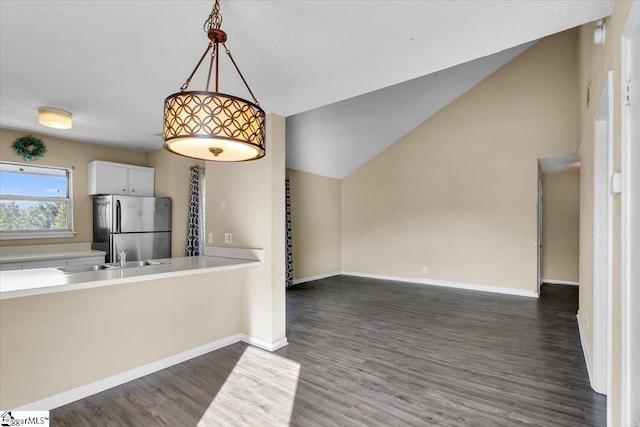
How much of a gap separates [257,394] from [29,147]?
4342 millimetres

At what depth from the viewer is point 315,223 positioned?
280 inches

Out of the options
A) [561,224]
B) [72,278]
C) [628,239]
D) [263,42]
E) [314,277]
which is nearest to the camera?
[628,239]

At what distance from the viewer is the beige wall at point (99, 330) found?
84.1 inches

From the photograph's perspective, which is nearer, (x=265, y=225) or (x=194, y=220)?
(x=265, y=225)

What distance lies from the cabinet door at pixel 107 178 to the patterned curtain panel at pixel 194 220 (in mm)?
1067

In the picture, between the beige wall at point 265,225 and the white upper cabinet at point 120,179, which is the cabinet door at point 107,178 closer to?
the white upper cabinet at point 120,179

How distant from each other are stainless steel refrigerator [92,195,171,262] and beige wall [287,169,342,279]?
95.8 inches

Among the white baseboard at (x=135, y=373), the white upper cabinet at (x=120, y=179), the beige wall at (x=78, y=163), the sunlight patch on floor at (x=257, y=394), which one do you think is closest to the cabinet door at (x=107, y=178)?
the white upper cabinet at (x=120, y=179)

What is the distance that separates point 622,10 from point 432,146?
513 centimetres

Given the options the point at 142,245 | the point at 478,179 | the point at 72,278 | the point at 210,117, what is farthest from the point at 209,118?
the point at 478,179

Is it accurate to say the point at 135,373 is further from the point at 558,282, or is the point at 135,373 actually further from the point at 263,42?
the point at 558,282

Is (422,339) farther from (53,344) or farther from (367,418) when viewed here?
(53,344)

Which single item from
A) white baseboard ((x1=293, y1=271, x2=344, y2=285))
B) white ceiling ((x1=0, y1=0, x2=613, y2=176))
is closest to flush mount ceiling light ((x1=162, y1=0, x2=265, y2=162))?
white ceiling ((x1=0, y1=0, x2=613, y2=176))

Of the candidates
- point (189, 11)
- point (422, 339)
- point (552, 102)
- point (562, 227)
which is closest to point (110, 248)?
point (189, 11)
